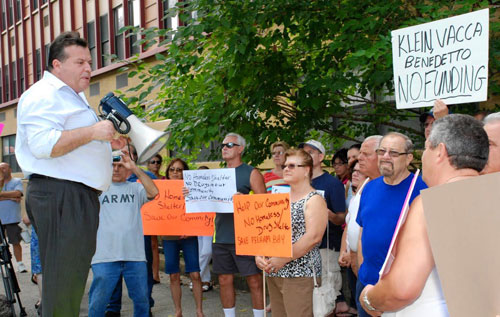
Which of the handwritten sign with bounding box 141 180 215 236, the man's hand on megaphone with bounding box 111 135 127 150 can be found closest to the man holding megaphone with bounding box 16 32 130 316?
the man's hand on megaphone with bounding box 111 135 127 150

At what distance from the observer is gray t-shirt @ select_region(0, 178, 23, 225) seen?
393 inches

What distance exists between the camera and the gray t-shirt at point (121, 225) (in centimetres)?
531

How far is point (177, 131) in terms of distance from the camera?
21.0 ft

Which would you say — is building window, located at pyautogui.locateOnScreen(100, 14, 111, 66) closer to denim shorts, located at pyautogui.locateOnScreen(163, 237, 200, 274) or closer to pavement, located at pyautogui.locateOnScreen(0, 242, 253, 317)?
pavement, located at pyautogui.locateOnScreen(0, 242, 253, 317)

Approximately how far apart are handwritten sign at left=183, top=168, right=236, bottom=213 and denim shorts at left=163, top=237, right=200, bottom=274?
0.72 metres

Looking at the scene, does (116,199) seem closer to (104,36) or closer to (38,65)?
(104,36)

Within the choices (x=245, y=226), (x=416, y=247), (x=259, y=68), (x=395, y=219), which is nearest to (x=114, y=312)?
(x=245, y=226)

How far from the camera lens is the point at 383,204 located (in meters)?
3.68

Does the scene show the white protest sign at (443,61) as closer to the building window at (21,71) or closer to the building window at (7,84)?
the building window at (21,71)

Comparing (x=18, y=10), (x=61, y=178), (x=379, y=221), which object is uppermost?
(x=18, y=10)

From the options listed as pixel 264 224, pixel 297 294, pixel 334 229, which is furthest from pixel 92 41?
pixel 297 294

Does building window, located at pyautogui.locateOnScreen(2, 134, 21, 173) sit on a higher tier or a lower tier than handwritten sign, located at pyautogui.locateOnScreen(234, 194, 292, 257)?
higher

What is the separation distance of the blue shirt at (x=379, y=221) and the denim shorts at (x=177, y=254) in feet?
10.1

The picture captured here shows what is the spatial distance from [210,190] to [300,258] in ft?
5.32
